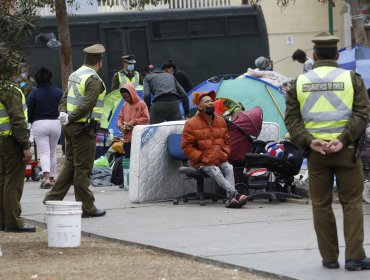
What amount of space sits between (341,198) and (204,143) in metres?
5.08

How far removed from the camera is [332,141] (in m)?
9.04

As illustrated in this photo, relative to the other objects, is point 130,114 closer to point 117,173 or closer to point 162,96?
point 117,173

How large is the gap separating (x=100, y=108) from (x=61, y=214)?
258 cm

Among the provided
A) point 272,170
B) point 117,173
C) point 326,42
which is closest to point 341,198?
point 326,42

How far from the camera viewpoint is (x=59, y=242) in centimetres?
1110

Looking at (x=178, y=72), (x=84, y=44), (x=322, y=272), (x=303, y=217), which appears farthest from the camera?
(x=84, y=44)

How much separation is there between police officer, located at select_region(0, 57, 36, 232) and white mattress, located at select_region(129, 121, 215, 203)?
2.72 meters

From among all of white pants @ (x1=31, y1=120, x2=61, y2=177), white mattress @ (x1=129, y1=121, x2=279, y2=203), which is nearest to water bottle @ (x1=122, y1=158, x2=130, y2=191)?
white pants @ (x1=31, y1=120, x2=61, y2=177)

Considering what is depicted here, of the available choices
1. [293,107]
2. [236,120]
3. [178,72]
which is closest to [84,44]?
[178,72]

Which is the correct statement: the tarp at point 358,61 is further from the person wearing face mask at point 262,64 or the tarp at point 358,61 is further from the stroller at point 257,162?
the stroller at point 257,162

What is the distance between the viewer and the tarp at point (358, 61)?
20469 millimetres

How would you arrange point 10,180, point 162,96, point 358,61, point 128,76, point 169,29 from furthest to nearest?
point 169,29, point 128,76, point 358,61, point 162,96, point 10,180

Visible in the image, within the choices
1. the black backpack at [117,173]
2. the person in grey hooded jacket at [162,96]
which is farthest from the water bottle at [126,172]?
the person in grey hooded jacket at [162,96]

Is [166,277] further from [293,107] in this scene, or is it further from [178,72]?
[178,72]
